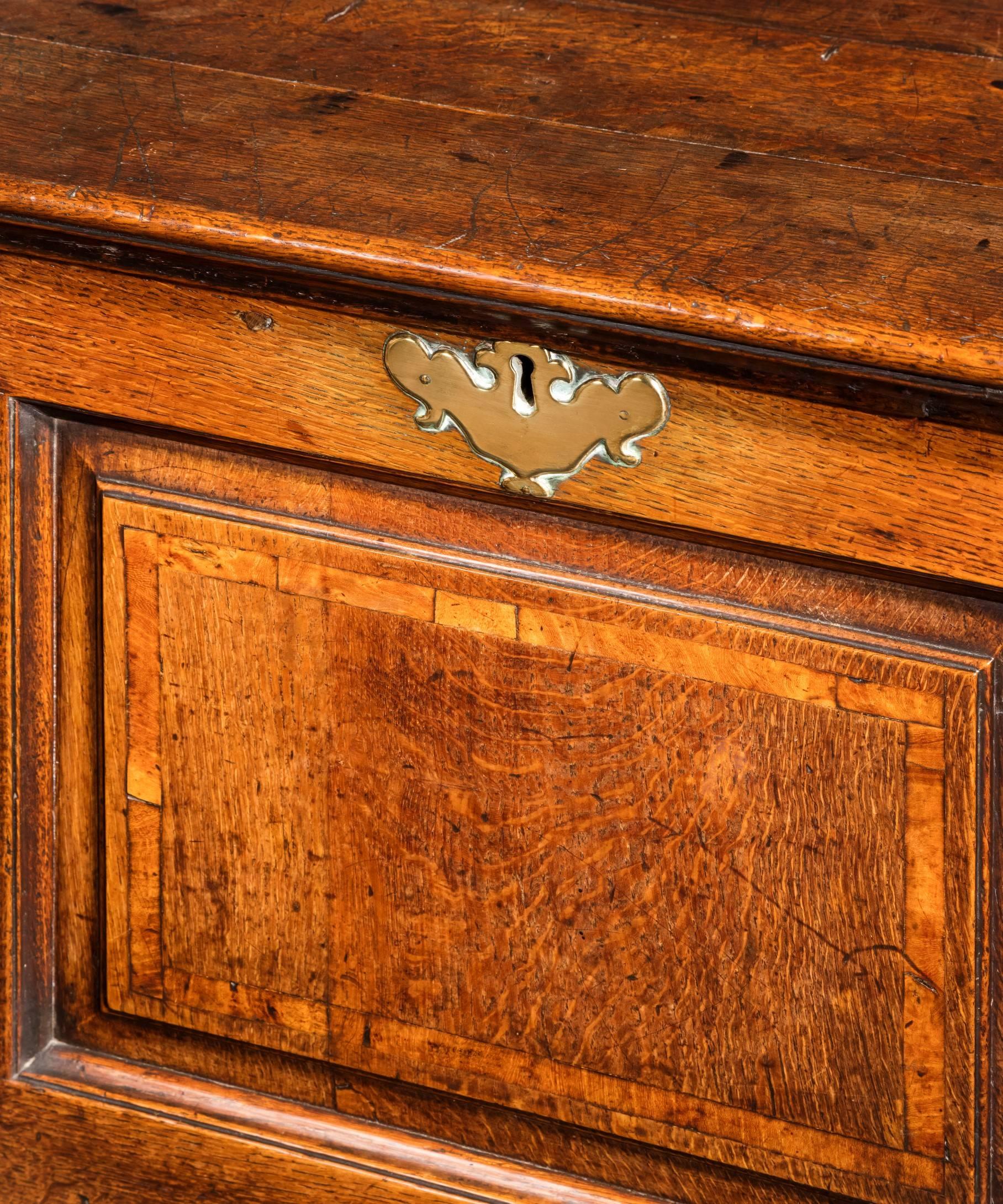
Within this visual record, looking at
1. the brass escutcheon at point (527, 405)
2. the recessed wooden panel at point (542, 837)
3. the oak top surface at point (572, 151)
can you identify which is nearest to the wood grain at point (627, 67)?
the oak top surface at point (572, 151)

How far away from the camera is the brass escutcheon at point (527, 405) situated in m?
0.76

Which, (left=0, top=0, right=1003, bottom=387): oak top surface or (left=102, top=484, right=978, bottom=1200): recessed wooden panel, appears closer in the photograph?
(left=0, top=0, right=1003, bottom=387): oak top surface

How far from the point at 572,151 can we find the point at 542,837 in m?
0.38

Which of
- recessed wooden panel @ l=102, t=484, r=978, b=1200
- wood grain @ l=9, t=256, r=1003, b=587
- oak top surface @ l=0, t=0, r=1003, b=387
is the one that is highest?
oak top surface @ l=0, t=0, r=1003, b=387

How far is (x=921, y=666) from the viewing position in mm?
773

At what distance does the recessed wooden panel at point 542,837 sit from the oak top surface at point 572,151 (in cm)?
19

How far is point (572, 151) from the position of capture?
0.81 m

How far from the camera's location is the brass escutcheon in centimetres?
76

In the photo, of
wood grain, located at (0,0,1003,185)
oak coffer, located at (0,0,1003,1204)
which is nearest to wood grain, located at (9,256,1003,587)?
oak coffer, located at (0,0,1003,1204)

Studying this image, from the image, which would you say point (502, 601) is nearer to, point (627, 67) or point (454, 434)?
point (454, 434)

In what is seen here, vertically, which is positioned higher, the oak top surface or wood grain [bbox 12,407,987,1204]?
the oak top surface

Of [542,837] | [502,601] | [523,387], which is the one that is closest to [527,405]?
[523,387]

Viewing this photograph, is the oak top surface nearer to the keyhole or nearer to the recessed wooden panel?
the keyhole

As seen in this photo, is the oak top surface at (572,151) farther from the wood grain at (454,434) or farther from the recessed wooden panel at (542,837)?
the recessed wooden panel at (542,837)
